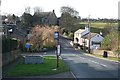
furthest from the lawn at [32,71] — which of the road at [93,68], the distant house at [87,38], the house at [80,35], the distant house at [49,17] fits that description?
the distant house at [49,17]

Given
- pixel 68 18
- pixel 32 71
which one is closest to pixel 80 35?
pixel 68 18

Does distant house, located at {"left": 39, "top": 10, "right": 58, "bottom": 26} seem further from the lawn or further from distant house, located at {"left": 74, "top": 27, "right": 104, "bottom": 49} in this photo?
the lawn

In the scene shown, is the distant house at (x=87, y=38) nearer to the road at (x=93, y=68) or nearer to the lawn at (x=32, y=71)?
the road at (x=93, y=68)

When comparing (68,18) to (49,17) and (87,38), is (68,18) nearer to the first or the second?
(49,17)

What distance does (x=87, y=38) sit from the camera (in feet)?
311

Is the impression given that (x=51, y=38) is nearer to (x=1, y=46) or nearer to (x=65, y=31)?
(x=65, y=31)

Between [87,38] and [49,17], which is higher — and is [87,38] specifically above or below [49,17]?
below

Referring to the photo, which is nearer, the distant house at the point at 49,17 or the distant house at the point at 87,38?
the distant house at the point at 87,38

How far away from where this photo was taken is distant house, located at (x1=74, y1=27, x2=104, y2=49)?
3577 inches

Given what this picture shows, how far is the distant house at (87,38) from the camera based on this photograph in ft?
298

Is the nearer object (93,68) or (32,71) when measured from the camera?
(32,71)

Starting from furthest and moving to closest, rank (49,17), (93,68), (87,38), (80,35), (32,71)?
(49,17) < (80,35) < (87,38) < (93,68) < (32,71)

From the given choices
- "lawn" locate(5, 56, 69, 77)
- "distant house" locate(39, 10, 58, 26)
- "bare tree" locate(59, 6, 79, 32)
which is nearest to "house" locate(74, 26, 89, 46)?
"bare tree" locate(59, 6, 79, 32)

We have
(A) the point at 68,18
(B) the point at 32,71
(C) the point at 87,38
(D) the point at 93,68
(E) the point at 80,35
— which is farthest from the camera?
(A) the point at 68,18
